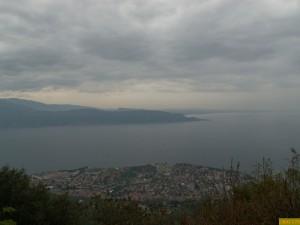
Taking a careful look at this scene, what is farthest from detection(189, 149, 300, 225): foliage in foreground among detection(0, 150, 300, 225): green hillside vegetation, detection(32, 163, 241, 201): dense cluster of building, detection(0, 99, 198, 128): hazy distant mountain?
detection(0, 99, 198, 128): hazy distant mountain

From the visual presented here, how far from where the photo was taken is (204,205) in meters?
3.65

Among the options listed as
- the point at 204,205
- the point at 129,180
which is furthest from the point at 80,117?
the point at 204,205

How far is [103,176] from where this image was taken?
1302 inches

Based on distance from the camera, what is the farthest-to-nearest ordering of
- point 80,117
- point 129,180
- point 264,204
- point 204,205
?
point 80,117, point 129,180, point 204,205, point 264,204

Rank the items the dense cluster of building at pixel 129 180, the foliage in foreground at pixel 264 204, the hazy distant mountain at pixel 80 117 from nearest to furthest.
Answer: the foliage in foreground at pixel 264 204
the dense cluster of building at pixel 129 180
the hazy distant mountain at pixel 80 117

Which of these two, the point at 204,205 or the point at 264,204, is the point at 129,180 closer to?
the point at 204,205

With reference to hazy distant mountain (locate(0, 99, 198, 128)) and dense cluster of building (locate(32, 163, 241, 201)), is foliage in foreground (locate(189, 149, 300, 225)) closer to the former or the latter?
dense cluster of building (locate(32, 163, 241, 201))

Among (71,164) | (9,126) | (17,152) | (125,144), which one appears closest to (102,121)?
(9,126)

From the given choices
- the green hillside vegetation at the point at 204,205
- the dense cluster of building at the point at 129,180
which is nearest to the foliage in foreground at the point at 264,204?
the green hillside vegetation at the point at 204,205

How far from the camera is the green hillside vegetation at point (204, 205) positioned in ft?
9.79

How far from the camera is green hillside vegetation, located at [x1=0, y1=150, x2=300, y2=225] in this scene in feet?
9.79

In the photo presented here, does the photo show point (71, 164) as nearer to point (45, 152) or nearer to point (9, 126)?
point (45, 152)

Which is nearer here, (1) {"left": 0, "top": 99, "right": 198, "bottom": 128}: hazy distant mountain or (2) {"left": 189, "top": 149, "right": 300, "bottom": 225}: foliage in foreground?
(2) {"left": 189, "top": 149, "right": 300, "bottom": 225}: foliage in foreground

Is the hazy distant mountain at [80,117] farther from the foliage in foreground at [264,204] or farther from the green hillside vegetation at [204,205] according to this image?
the foliage in foreground at [264,204]
